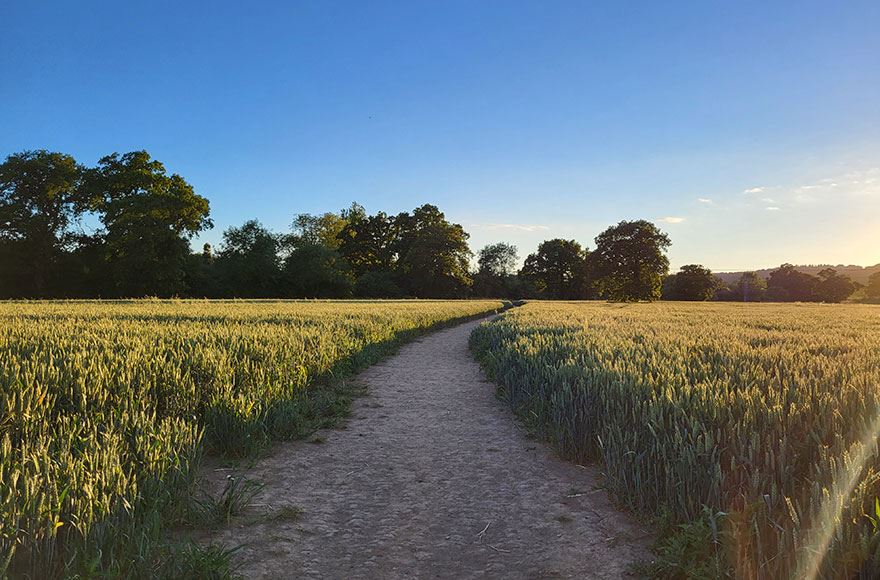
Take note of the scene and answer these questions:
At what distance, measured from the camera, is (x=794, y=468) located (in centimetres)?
307

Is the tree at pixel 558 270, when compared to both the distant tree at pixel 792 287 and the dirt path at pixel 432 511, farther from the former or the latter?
the dirt path at pixel 432 511

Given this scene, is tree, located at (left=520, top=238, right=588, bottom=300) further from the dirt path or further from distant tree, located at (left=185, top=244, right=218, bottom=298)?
the dirt path

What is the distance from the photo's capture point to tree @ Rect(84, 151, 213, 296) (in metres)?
48.9

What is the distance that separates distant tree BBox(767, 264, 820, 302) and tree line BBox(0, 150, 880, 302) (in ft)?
12.2

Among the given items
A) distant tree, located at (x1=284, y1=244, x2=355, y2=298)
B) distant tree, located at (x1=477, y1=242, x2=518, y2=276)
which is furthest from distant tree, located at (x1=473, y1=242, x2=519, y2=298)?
distant tree, located at (x1=284, y1=244, x2=355, y2=298)

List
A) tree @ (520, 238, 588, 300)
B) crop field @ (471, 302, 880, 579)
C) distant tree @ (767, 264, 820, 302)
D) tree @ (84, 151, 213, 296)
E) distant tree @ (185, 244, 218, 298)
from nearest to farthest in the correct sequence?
crop field @ (471, 302, 880, 579) → tree @ (84, 151, 213, 296) → distant tree @ (185, 244, 218, 298) → distant tree @ (767, 264, 820, 302) → tree @ (520, 238, 588, 300)

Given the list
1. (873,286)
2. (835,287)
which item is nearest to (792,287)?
(835,287)

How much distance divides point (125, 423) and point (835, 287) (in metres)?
115

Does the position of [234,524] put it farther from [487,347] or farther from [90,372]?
[487,347]

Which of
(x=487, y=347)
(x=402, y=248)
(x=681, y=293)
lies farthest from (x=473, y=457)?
(x=681, y=293)

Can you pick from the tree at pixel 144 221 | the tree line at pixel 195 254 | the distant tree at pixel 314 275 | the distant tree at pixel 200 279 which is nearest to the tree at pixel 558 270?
the tree line at pixel 195 254

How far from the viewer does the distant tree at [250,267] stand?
65.3 meters

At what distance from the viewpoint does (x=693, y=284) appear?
88250mm

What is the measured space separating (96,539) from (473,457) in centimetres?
382
